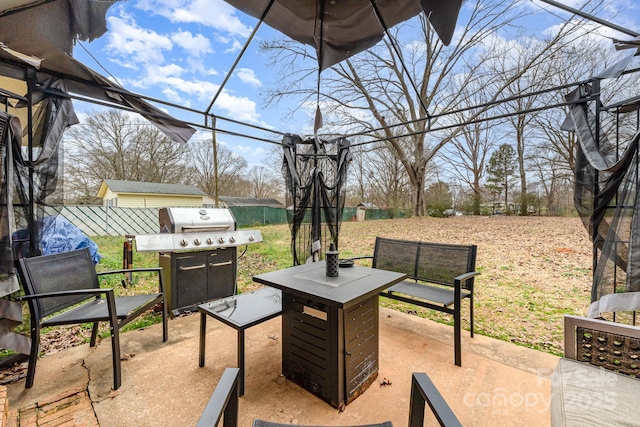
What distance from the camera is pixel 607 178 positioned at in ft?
6.88

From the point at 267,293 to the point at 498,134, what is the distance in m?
15.6

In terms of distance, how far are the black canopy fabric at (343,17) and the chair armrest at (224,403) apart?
2404 mm

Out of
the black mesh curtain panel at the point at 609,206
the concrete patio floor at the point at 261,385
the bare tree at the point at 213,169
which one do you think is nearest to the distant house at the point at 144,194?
the bare tree at the point at 213,169

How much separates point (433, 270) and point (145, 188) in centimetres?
1488

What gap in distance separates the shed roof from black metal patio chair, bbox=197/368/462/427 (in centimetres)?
1484

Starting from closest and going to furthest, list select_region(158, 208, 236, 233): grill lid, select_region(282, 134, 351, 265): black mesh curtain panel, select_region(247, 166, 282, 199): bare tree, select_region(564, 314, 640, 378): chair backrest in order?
select_region(564, 314, 640, 378): chair backrest
select_region(158, 208, 236, 233): grill lid
select_region(282, 134, 351, 265): black mesh curtain panel
select_region(247, 166, 282, 199): bare tree

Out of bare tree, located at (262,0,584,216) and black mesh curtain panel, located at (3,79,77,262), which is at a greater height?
bare tree, located at (262,0,584,216)

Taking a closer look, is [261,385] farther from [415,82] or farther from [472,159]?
[472,159]

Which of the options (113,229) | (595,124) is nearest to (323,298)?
(595,124)

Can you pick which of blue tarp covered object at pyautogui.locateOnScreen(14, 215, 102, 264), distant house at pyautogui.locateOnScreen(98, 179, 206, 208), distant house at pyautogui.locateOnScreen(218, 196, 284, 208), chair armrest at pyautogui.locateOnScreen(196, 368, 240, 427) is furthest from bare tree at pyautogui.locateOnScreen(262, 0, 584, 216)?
distant house at pyautogui.locateOnScreen(218, 196, 284, 208)

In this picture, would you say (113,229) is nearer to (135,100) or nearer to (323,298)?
(135,100)

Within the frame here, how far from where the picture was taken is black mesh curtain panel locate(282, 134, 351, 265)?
3.84 m

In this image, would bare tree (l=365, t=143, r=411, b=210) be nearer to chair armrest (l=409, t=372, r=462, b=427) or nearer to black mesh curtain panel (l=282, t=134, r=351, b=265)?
black mesh curtain panel (l=282, t=134, r=351, b=265)

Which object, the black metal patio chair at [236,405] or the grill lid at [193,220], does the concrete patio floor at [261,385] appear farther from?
the grill lid at [193,220]
